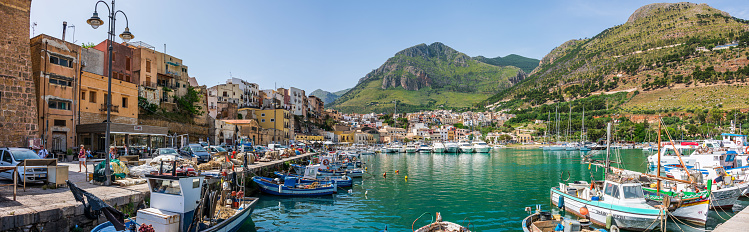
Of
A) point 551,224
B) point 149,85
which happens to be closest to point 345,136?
point 149,85

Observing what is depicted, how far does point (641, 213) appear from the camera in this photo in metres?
14.9

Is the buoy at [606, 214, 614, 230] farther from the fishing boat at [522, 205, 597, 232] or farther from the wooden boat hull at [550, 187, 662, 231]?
the fishing boat at [522, 205, 597, 232]

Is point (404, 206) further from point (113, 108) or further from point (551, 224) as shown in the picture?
point (113, 108)

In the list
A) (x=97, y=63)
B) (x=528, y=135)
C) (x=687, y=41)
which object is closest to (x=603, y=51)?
(x=687, y=41)

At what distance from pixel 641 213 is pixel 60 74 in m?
→ 34.9

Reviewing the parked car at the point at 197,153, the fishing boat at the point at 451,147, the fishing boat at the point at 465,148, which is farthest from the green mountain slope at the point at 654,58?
the parked car at the point at 197,153

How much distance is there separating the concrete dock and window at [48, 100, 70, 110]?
16053 millimetres

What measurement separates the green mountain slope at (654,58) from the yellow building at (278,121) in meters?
114

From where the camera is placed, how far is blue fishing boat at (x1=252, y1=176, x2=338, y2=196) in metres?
23.1

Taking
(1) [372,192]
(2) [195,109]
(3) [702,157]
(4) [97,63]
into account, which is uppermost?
(4) [97,63]

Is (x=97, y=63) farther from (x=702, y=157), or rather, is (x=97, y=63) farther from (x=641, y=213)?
(x=702, y=157)

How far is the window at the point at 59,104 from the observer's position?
83.6ft

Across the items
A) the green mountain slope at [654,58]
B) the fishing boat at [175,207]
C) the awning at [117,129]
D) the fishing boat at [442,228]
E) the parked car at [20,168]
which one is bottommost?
the fishing boat at [442,228]

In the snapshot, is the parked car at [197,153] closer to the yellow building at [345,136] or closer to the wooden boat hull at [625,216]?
the wooden boat hull at [625,216]
